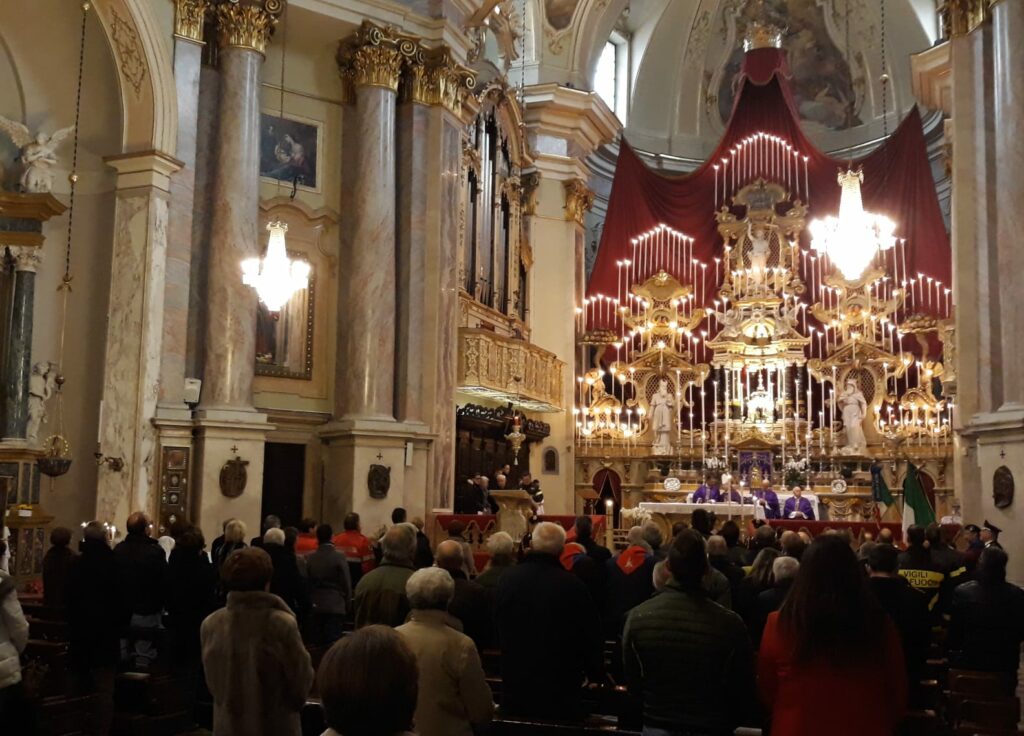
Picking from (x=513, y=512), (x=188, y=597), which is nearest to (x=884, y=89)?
(x=513, y=512)

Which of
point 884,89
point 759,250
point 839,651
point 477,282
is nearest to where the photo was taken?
point 839,651

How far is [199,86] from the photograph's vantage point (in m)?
14.0

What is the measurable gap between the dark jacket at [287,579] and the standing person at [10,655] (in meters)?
2.62

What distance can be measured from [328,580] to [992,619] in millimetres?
4425

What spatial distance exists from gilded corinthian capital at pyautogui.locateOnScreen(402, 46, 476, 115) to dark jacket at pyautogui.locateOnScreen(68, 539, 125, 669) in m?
10.7

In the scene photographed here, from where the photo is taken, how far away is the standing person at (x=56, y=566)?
286 inches

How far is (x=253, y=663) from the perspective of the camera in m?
4.02

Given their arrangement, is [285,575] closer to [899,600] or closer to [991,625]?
[899,600]

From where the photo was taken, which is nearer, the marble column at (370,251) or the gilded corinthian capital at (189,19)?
the gilded corinthian capital at (189,19)

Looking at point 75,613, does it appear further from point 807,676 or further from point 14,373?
point 14,373

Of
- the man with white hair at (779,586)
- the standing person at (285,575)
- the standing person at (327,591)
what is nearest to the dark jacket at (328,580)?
the standing person at (327,591)

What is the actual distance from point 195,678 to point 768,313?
17.8m

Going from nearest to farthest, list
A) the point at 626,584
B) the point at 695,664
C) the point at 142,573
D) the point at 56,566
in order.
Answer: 1. the point at 695,664
2. the point at 626,584
3. the point at 142,573
4. the point at 56,566

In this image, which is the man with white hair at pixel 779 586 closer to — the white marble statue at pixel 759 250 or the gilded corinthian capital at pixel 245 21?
the gilded corinthian capital at pixel 245 21
